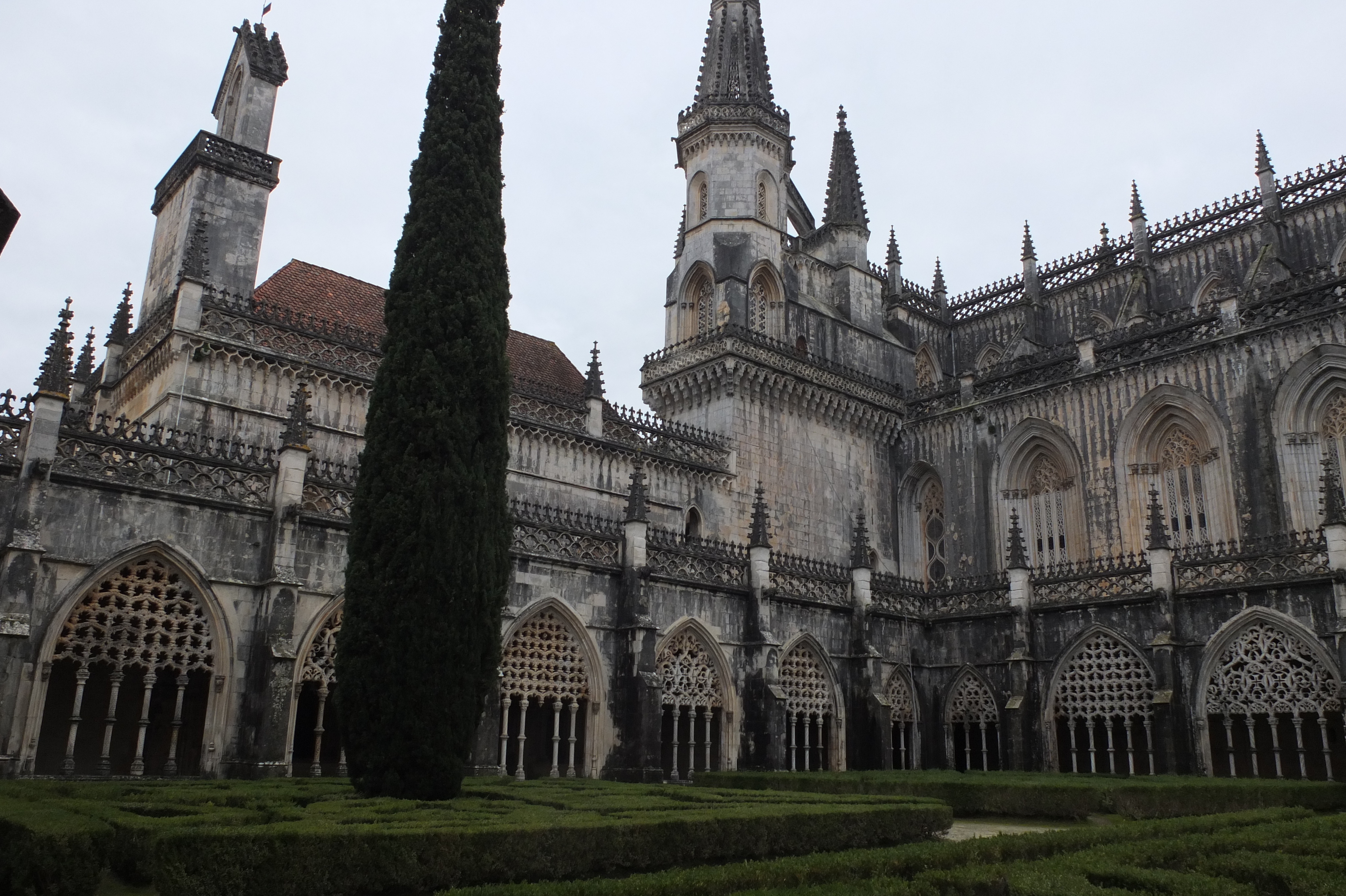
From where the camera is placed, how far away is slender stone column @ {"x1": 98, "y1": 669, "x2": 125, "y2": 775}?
14.7 metres

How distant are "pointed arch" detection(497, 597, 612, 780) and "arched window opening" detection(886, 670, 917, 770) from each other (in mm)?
9262

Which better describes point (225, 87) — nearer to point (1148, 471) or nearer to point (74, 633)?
point (74, 633)

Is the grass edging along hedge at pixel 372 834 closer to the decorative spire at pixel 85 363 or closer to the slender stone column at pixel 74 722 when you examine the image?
the slender stone column at pixel 74 722

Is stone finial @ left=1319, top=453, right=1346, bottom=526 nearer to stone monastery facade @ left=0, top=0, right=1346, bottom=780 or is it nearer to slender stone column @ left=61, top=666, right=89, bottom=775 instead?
stone monastery facade @ left=0, top=0, right=1346, bottom=780

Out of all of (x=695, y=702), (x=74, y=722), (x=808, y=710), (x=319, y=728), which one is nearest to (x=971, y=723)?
(x=808, y=710)

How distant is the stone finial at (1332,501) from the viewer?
67.3 feet

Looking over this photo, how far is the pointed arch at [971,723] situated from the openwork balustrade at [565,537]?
10.8 m

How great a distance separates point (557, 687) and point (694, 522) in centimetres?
1198

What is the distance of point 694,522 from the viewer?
31.5 m

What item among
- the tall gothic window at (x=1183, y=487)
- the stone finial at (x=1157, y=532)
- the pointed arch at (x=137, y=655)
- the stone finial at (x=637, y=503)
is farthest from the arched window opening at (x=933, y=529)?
the pointed arch at (x=137, y=655)

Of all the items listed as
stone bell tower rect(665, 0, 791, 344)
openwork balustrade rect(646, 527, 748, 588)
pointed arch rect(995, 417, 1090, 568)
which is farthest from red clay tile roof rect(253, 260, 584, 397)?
pointed arch rect(995, 417, 1090, 568)

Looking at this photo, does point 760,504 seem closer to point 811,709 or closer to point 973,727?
point 811,709

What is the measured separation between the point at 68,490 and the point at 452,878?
1037cm

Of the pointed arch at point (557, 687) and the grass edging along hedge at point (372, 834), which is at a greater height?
the pointed arch at point (557, 687)
